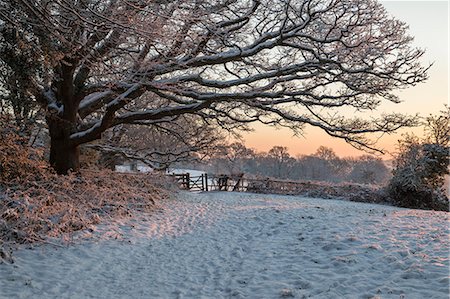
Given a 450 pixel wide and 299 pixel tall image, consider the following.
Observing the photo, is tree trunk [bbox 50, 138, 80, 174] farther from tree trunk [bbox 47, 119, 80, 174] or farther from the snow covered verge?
the snow covered verge

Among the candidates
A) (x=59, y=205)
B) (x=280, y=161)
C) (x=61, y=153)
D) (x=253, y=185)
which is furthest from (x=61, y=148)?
(x=280, y=161)

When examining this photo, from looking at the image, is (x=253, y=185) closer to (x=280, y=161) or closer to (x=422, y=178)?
(x=422, y=178)

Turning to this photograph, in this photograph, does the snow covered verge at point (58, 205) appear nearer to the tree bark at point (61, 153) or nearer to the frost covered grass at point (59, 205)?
the frost covered grass at point (59, 205)

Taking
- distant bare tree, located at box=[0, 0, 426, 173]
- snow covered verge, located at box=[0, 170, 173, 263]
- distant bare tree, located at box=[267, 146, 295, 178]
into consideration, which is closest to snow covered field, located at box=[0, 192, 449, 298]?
snow covered verge, located at box=[0, 170, 173, 263]

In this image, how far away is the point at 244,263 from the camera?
6.13m

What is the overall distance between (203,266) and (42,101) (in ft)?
27.4

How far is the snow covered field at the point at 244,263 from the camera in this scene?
4.66 m

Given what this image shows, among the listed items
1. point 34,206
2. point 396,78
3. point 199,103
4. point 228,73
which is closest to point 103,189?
point 34,206

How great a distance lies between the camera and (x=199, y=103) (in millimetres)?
10969

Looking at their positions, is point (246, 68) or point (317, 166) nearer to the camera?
point (246, 68)

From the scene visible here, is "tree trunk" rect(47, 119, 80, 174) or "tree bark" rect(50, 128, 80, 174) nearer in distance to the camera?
"tree trunk" rect(47, 119, 80, 174)

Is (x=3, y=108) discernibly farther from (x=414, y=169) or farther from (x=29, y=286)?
(x=414, y=169)

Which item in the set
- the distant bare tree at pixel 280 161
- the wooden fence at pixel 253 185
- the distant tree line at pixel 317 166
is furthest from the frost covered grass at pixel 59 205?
the distant tree line at pixel 317 166

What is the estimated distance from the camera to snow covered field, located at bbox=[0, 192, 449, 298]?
4656 millimetres
